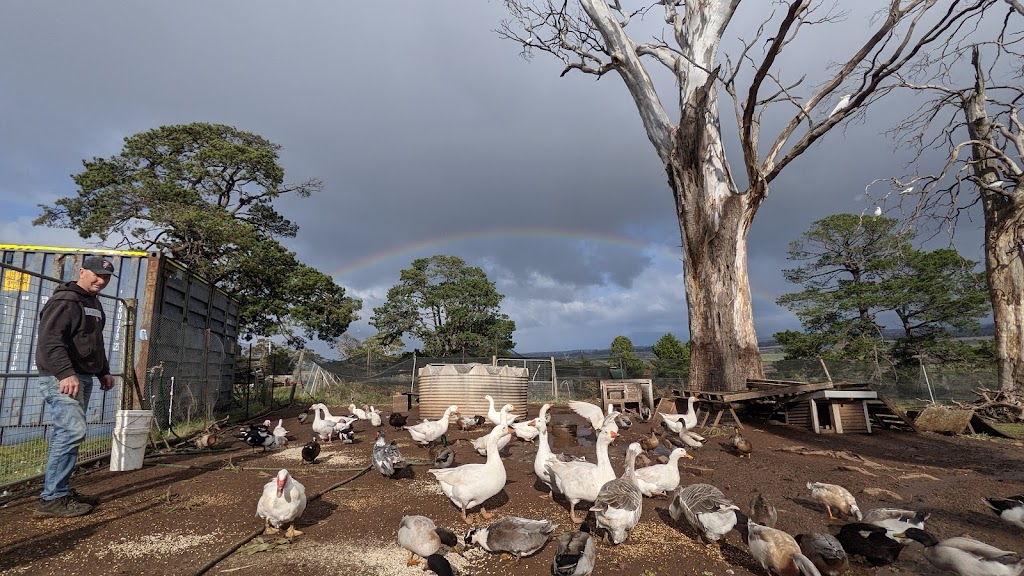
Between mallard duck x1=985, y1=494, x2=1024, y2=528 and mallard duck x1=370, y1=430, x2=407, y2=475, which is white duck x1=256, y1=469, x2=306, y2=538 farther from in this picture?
mallard duck x1=985, y1=494, x2=1024, y2=528

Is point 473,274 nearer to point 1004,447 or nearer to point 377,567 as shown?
point 1004,447

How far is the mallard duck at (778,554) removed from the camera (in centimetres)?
357

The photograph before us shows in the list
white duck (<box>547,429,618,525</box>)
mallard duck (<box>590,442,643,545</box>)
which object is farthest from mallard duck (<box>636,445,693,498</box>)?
mallard duck (<box>590,442,643,545</box>)

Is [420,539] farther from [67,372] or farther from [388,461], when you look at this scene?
[67,372]

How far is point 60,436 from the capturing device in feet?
16.6

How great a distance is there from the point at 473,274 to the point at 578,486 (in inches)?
1256

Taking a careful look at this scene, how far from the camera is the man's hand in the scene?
497 centimetres

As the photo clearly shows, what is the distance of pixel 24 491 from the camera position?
6.18 meters

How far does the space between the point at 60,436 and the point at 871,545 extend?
814 centimetres

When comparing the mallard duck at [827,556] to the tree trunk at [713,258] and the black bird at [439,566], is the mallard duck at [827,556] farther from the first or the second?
the tree trunk at [713,258]

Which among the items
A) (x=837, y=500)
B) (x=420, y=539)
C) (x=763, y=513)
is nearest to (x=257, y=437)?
(x=420, y=539)

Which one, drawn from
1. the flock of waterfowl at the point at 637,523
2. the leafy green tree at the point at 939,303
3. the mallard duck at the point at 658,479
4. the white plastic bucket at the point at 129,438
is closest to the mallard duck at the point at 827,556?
the flock of waterfowl at the point at 637,523

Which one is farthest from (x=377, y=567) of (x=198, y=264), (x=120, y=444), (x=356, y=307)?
(x=356, y=307)

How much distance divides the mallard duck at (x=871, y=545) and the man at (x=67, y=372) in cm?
785
